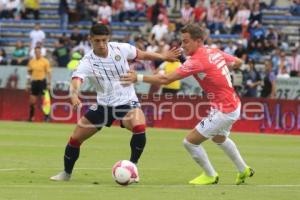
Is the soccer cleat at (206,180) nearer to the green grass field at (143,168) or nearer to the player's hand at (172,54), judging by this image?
the green grass field at (143,168)

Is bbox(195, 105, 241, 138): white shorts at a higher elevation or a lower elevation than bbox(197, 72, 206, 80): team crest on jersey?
lower

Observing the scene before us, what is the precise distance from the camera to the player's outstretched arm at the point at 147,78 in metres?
12.7

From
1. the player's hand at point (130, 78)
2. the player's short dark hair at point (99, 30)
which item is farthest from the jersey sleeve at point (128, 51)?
the player's hand at point (130, 78)

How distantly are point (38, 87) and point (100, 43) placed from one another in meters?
18.4

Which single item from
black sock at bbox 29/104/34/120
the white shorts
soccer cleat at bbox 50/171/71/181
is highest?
the white shorts

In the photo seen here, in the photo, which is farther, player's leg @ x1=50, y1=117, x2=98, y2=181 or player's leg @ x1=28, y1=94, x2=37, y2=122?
player's leg @ x1=28, y1=94, x2=37, y2=122

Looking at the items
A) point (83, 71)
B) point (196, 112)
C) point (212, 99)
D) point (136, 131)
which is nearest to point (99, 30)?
point (83, 71)

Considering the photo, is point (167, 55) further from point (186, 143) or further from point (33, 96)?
point (33, 96)

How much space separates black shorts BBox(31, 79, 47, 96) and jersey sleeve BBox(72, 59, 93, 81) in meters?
17.8

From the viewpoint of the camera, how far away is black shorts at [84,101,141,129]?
13.9 m

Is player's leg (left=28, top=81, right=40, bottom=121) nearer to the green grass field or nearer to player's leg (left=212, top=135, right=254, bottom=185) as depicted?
the green grass field

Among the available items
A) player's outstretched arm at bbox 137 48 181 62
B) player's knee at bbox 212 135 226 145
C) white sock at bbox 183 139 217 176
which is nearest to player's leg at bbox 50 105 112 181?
player's outstretched arm at bbox 137 48 181 62

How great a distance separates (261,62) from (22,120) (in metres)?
8.93

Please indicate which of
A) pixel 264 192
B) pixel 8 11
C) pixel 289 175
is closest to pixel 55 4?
pixel 8 11
